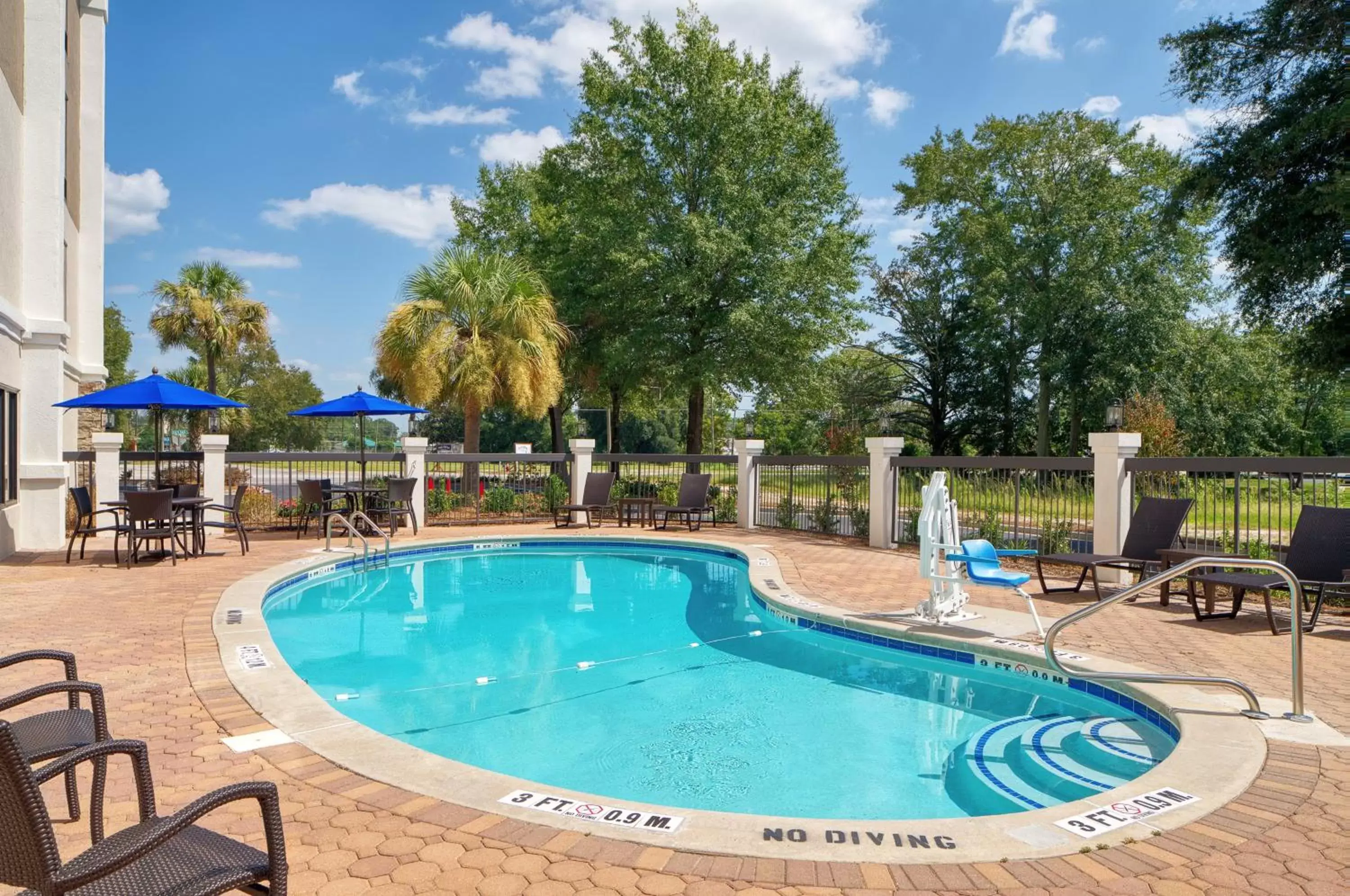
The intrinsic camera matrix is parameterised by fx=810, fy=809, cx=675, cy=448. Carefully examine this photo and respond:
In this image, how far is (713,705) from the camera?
19.7ft

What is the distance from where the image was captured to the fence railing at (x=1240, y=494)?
8242 mm

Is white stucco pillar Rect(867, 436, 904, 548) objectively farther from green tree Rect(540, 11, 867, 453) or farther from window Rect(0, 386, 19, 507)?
window Rect(0, 386, 19, 507)

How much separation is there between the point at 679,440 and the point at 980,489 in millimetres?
58067

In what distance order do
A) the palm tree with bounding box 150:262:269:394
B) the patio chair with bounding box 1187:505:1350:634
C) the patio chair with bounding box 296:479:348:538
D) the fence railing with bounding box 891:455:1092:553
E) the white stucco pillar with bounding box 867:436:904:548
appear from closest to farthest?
the patio chair with bounding box 1187:505:1350:634, the fence railing with bounding box 891:455:1092:553, the white stucco pillar with bounding box 867:436:904:548, the patio chair with bounding box 296:479:348:538, the palm tree with bounding box 150:262:269:394

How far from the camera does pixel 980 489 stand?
11.5 meters

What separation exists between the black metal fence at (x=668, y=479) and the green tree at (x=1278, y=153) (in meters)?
11.5

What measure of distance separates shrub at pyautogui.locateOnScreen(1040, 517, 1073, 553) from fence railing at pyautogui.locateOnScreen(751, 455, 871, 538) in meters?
2.91

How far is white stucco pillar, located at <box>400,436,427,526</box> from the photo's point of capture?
15.4m

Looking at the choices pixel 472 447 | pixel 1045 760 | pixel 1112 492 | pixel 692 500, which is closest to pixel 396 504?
pixel 692 500

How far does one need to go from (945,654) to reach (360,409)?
11.0m

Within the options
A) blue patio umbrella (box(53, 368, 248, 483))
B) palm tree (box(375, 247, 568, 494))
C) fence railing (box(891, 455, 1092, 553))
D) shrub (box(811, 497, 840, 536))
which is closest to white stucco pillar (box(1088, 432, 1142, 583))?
fence railing (box(891, 455, 1092, 553))

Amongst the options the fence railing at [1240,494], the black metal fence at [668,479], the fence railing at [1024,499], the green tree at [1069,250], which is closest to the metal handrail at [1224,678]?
the fence railing at [1240,494]

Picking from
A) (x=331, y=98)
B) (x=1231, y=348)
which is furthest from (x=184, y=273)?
(x=1231, y=348)

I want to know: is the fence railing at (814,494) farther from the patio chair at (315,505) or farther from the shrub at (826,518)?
the patio chair at (315,505)
